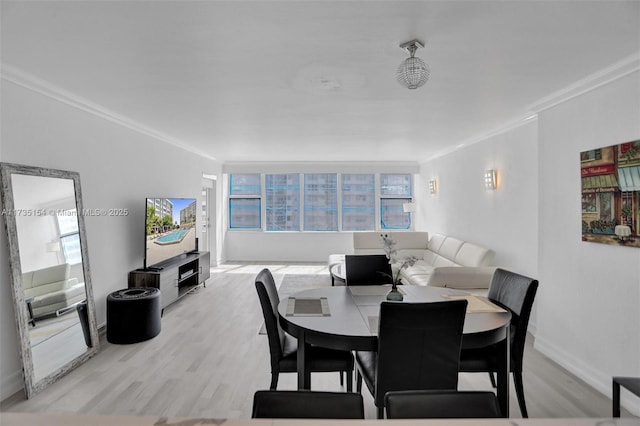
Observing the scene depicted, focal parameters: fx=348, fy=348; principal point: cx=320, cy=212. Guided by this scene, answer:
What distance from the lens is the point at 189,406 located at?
2406mm

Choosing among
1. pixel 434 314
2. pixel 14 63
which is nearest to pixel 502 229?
pixel 434 314

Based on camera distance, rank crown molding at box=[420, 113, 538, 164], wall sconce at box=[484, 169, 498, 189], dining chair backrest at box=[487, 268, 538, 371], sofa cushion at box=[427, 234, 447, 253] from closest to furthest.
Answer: dining chair backrest at box=[487, 268, 538, 371], crown molding at box=[420, 113, 538, 164], wall sconce at box=[484, 169, 498, 189], sofa cushion at box=[427, 234, 447, 253]

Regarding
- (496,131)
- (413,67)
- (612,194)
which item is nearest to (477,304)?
(612,194)

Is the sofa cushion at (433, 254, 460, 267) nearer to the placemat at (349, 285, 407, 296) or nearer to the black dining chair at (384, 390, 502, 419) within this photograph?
the placemat at (349, 285, 407, 296)

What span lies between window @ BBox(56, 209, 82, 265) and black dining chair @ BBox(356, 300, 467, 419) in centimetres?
291

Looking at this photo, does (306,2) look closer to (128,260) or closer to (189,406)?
(189,406)

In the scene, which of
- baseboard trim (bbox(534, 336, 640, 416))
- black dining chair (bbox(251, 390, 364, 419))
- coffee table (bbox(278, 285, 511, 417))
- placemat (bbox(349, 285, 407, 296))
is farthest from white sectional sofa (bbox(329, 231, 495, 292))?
black dining chair (bbox(251, 390, 364, 419))

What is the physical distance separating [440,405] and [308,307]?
60.0 inches

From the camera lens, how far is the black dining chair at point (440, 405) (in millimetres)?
919

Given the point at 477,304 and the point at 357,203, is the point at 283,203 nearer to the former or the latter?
the point at 357,203

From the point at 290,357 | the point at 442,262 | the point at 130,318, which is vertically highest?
the point at 442,262

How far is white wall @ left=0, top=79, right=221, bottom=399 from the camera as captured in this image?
2.63 meters

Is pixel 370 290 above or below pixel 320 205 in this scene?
below

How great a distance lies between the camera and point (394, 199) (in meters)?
8.55
